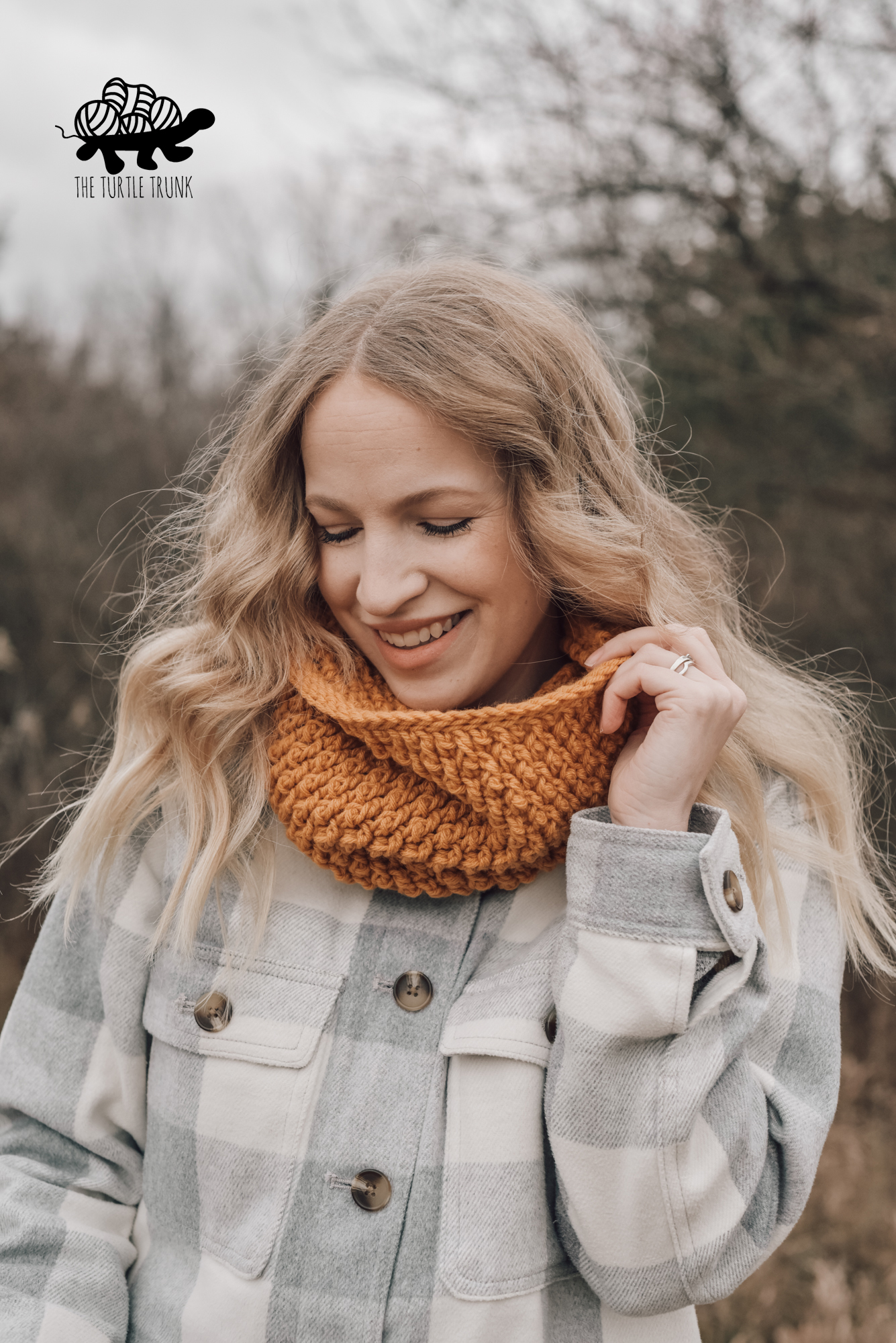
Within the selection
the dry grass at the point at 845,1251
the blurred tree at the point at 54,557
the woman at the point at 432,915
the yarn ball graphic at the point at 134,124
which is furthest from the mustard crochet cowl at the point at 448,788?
the yarn ball graphic at the point at 134,124

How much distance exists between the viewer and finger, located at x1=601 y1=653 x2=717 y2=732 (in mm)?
1591

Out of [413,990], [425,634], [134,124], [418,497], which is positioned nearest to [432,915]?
[413,990]

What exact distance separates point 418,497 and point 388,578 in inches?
5.3

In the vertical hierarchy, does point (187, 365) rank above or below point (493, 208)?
below

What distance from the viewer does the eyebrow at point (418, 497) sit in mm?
1628

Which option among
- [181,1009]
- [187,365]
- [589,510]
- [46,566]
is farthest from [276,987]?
[187,365]

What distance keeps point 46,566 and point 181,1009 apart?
148 inches

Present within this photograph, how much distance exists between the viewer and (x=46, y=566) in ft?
16.3

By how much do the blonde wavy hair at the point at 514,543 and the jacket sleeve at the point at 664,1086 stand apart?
29 centimetres

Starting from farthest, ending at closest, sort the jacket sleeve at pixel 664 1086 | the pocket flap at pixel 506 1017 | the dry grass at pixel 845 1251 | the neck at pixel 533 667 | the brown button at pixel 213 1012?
the dry grass at pixel 845 1251, the neck at pixel 533 667, the brown button at pixel 213 1012, the pocket flap at pixel 506 1017, the jacket sleeve at pixel 664 1086

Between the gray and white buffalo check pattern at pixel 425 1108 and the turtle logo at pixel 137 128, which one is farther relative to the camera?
the turtle logo at pixel 137 128

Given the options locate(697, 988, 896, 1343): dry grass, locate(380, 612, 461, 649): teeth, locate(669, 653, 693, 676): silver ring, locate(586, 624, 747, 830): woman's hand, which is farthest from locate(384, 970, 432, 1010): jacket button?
locate(697, 988, 896, 1343): dry grass

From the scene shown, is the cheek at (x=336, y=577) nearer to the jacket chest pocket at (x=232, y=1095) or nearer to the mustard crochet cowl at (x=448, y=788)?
the mustard crochet cowl at (x=448, y=788)

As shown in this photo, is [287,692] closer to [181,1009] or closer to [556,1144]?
[181,1009]
